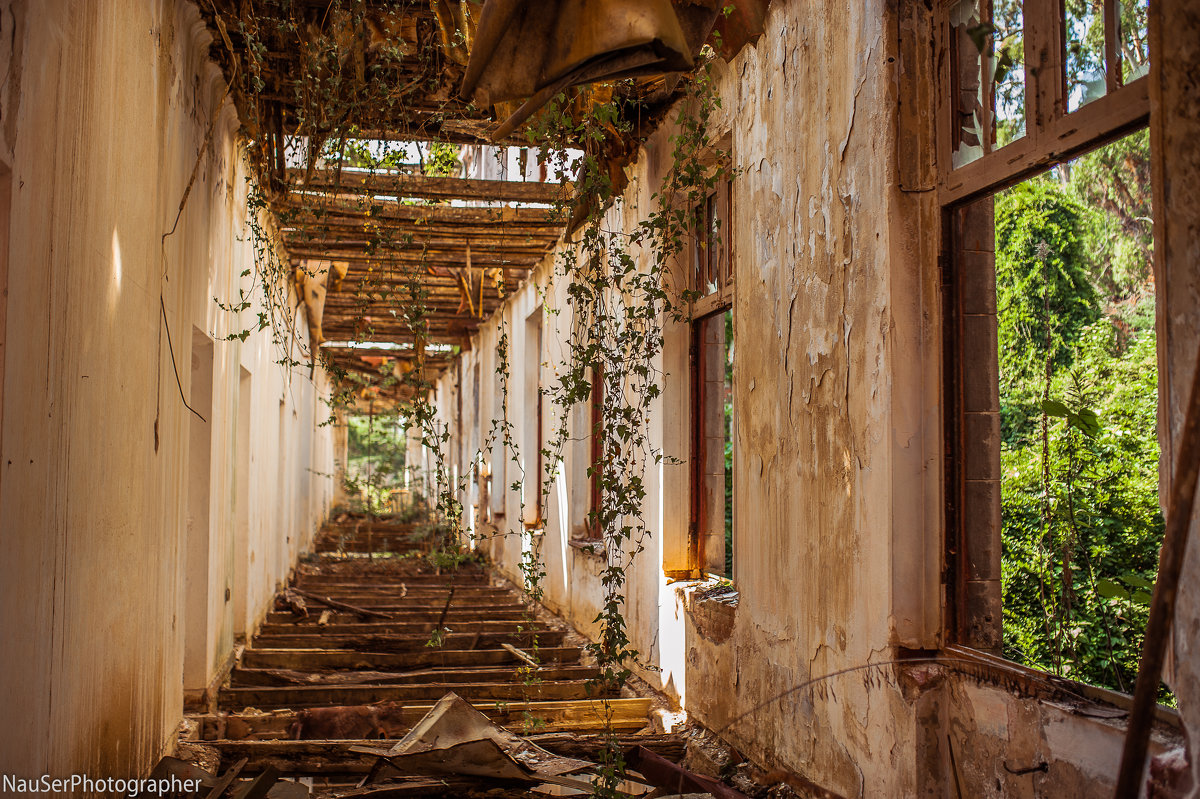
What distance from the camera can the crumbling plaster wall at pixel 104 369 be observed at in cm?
266

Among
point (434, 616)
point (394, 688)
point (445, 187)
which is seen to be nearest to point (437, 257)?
point (445, 187)

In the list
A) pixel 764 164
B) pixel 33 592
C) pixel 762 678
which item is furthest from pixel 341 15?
pixel 762 678

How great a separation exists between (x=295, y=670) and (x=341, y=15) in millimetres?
4603

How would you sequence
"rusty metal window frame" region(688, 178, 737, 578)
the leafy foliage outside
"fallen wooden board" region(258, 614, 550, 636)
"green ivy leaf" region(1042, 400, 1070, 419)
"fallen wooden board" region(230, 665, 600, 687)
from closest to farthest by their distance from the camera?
"green ivy leaf" region(1042, 400, 1070, 419) < "rusty metal window frame" region(688, 178, 737, 578) < "fallen wooden board" region(230, 665, 600, 687) < the leafy foliage outside < "fallen wooden board" region(258, 614, 550, 636)

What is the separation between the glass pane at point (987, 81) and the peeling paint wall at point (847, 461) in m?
A: 0.13

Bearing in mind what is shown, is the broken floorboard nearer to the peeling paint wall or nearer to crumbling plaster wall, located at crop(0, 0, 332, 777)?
crumbling plaster wall, located at crop(0, 0, 332, 777)

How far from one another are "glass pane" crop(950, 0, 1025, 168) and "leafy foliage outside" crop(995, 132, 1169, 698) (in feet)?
6.77

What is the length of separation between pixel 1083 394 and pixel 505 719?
527 centimetres

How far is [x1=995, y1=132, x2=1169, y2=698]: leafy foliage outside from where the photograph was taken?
6.86 m

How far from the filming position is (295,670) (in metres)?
6.99

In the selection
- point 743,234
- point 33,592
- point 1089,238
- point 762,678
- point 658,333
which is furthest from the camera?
point 1089,238

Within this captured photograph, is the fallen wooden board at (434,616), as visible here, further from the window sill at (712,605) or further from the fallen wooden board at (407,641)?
the window sill at (712,605)

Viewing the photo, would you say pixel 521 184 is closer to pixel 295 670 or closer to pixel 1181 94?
pixel 295 670

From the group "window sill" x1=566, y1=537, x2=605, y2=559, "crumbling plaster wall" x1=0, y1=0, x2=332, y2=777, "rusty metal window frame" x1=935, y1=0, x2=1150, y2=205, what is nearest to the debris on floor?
"crumbling plaster wall" x1=0, y1=0, x2=332, y2=777
